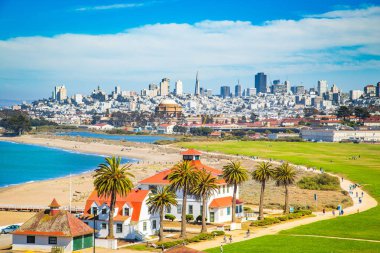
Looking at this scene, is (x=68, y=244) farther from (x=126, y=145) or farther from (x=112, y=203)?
(x=126, y=145)

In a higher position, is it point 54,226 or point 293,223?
point 54,226

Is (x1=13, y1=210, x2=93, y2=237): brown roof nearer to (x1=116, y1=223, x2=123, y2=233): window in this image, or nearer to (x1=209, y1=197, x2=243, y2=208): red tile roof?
(x1=116, y1=223, x2=123, y2=233): window

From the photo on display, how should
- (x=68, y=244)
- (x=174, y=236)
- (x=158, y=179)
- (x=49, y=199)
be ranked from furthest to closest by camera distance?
(x=49, y=199), (x=158, y=179), (x=174, y=236), (x=68, y=244)

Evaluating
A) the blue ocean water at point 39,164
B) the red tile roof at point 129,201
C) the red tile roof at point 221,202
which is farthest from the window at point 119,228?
the blue ocean water at point 39,164

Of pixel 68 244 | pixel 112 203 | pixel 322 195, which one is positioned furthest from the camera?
pixel 322 195

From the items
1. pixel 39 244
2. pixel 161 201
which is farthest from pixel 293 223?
pixel 39 244

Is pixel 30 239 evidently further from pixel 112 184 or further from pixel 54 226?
pixel 112 184

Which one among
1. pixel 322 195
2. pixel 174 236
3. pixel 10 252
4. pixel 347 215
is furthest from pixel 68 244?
pixel 322 195
